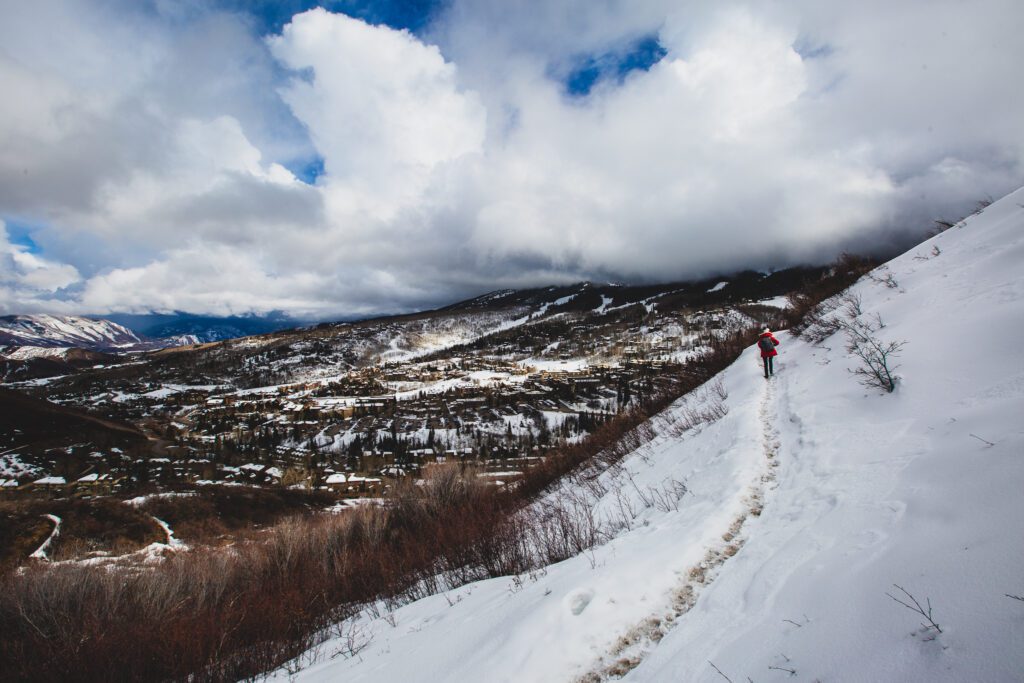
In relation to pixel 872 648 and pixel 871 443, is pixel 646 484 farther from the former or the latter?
pixel 872 648

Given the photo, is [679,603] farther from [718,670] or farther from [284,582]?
[284,582]

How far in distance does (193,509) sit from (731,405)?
150ft

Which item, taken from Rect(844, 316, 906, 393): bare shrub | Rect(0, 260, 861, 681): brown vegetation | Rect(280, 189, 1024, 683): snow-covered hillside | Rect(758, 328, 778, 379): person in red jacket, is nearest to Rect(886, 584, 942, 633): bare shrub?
Rect(280, 189, 1024, 683): snow-covered hillside

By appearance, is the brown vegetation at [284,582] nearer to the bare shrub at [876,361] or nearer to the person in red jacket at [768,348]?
the person in red jacket at [768,348]

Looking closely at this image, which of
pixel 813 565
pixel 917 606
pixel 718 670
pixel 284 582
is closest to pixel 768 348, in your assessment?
pixel 813 565

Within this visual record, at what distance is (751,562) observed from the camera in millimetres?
4637

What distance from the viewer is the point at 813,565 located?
402cm

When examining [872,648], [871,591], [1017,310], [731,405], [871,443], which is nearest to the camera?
[872,648]

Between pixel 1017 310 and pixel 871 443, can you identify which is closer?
pixel 871 443

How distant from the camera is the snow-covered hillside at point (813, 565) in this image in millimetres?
2844

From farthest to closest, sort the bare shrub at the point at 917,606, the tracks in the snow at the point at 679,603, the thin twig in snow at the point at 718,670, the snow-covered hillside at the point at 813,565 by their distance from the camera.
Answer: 1. the tracks in the snow at the point at 679,603
2. the thin twig in snow at the point at 718,670
3. the snow-covered hillside at the point at 813,565
4. the bare shrub at the point at 917,606

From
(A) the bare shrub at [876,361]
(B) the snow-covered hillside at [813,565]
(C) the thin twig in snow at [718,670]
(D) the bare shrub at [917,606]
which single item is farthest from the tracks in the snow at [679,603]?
(A) the bare shrub at [876,361]

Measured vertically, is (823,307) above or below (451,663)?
above

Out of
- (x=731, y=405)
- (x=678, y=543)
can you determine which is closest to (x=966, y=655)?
(x=678, y=543)
